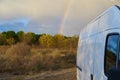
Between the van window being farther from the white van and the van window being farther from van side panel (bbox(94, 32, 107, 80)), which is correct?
van side panel (bbox(94, 32, 107, 80))

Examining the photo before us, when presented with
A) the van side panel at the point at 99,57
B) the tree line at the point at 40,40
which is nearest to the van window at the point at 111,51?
the van side panel at the point at 99,57

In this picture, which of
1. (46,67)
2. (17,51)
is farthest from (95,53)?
(17,51)

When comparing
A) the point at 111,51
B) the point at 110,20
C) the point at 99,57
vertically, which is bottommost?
the point at 99,57


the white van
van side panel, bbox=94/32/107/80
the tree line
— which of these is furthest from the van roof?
the tree line

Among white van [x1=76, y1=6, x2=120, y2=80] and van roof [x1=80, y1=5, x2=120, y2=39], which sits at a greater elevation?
van roof [x1=80, y1=5, x2=120, y2=39]

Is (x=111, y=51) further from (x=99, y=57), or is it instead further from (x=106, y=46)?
(x=99, y=57)

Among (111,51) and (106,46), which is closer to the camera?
(111,51)

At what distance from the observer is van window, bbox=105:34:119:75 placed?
217 inches

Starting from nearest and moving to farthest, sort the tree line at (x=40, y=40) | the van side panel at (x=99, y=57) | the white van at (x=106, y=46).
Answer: the white van at (x=106, y=46)
the van side panel at (x=99, y=57)
the tree line at (x=40, y=40)

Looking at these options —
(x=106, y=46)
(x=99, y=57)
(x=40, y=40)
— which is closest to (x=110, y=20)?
(x=106, y=46)

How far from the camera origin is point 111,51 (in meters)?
5.73

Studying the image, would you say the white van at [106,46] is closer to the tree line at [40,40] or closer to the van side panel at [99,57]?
the van side panel at [99,57]

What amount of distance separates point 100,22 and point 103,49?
30.5 inches

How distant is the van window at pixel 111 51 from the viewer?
5.51 metres
